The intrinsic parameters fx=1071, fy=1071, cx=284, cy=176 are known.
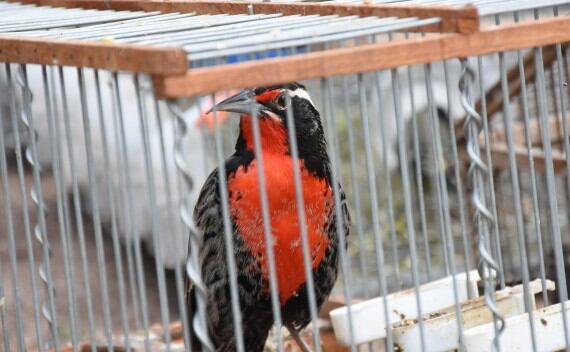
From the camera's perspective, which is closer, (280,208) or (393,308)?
(280,208)

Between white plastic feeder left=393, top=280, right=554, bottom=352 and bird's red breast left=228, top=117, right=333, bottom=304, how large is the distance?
0.34 meters

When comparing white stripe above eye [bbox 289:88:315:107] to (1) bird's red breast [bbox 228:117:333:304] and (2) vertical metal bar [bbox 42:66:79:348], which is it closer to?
(1) bird's red breast [bbox 228:117:333:304]

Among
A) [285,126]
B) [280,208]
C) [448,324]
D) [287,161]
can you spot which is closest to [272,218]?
[280,208]

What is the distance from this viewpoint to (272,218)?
2.90 meters

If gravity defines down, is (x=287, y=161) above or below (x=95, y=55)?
below

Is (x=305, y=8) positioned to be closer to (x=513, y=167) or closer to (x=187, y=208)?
(x=513, y=167)

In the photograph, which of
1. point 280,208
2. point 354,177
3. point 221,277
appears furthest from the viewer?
point 354,177

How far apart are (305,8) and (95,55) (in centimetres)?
84

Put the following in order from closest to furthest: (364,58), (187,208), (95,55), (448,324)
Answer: (187,208)
(364,58)
(95,55)
(448,324)

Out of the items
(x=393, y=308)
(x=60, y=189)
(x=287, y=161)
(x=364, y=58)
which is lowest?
(x=393, y=308)

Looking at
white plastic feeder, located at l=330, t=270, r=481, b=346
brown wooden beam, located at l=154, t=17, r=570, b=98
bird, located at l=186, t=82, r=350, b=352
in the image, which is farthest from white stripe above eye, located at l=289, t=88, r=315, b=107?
brown wooden beam, located at l=154, t=17, r=570, b=98

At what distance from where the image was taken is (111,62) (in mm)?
2102

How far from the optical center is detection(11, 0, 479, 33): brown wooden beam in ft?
7.34

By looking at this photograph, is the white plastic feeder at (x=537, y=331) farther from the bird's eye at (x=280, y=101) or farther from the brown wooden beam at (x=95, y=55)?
the brown wooden beam at (x=95, y=55)
